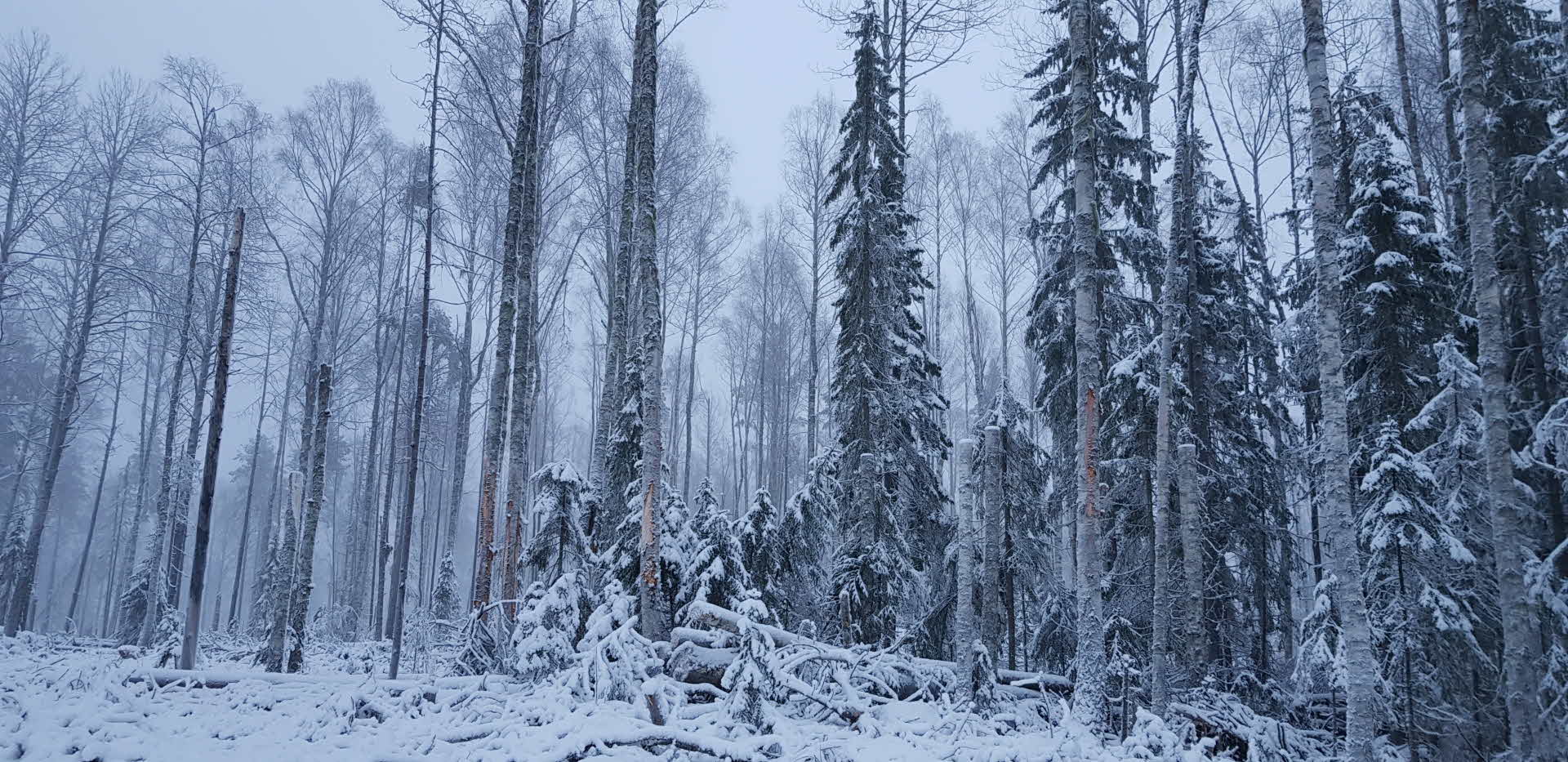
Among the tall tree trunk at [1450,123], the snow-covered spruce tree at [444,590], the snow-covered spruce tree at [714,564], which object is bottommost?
the snow-covered spruce tree at [444,590]

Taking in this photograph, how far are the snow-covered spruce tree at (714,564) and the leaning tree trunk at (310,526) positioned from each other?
6.02m

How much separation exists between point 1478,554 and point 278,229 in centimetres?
2817

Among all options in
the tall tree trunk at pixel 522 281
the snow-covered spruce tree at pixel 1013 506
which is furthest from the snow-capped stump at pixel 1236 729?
the tall tree trunk at pixel 522 281

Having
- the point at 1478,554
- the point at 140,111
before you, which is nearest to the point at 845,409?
the point at 1478,554

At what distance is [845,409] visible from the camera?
42.3ft

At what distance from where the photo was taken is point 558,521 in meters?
11.0

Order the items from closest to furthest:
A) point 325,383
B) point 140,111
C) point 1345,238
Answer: point 1345,238
point 325,383
point 140,111

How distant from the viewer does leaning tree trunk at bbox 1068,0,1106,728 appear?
7914 mm

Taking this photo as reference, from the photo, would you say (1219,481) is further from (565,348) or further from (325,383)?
(565,348)

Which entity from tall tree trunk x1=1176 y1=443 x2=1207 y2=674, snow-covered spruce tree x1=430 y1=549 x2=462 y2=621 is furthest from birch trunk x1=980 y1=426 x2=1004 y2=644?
snow-covered spruce tree x1=430 y1=549 x2=462 y2=621

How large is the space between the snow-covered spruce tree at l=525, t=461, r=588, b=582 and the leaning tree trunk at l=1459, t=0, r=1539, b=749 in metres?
11.4

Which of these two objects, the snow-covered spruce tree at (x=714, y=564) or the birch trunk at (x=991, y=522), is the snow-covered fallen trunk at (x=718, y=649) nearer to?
the birch trunk at (x=991, y=522)

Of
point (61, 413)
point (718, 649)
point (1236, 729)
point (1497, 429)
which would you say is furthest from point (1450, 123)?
point (61, 413)

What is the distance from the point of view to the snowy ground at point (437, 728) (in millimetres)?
5926
